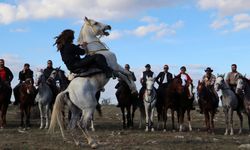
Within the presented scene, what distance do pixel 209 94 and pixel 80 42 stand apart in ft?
24.3

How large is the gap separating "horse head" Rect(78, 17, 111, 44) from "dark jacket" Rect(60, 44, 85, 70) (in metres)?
0.41

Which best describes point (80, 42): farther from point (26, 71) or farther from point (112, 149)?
point (26, 71)

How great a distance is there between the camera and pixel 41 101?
18.6 m

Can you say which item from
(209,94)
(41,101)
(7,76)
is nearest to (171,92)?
(209,94)

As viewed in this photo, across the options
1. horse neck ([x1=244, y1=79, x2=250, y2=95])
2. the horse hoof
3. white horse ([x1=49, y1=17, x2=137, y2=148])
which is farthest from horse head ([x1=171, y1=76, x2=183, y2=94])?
the horse hoof

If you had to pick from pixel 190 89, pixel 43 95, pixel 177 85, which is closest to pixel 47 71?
pixel 43 95

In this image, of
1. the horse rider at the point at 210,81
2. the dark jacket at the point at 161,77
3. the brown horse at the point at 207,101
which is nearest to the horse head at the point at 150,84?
the brown horse at the point at 207,101

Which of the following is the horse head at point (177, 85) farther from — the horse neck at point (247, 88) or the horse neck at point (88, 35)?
the horse neck at point (88, 35)

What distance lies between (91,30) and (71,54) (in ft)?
2.84

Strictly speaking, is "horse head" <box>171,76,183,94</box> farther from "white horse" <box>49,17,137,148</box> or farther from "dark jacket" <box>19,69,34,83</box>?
"white horse" <box>49,17,137,148</box>

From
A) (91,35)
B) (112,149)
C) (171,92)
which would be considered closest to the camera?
(112,149)

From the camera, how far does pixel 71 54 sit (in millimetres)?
11453

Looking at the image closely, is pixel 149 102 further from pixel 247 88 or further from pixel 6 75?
pixel 6 75

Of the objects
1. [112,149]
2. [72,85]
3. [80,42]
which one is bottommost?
[112,149]
